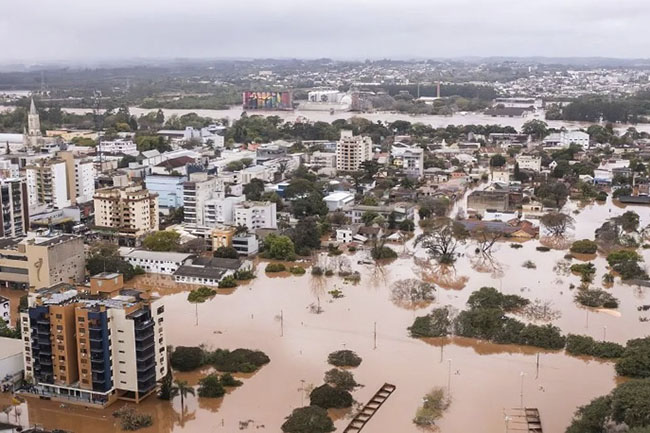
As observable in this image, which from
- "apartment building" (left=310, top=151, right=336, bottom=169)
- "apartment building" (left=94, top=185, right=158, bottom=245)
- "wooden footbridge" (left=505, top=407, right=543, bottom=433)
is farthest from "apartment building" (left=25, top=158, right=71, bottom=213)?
"wooden footbridge" (left=505, top=407, right=543, bottom=433)

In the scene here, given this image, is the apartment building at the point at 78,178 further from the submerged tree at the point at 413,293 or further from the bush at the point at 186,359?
the bush at the point at 186,359

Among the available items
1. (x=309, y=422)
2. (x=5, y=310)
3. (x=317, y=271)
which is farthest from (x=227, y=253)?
(x=309, y=422)

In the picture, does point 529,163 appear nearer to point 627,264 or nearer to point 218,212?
point 627,264

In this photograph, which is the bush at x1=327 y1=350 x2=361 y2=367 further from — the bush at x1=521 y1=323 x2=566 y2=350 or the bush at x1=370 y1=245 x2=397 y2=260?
the bush at x1=370 y1=245 x2=397 y2=260

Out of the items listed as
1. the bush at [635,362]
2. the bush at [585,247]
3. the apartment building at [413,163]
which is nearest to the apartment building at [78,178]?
the apartment building at [413,163]

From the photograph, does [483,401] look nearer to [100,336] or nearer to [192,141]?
[100,336]

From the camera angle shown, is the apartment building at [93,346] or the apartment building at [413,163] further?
the apartment building at [413,163]
